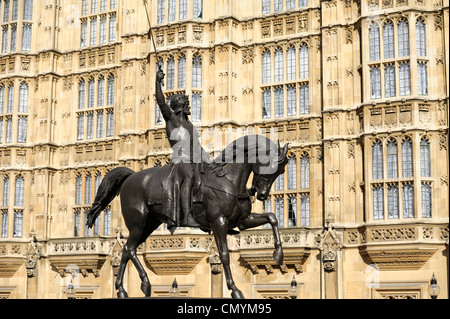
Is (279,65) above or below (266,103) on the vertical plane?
above

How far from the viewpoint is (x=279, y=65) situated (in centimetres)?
2928

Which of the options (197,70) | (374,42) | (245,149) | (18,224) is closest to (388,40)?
(374,42)

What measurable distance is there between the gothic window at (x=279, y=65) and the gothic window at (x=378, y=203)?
252 inches

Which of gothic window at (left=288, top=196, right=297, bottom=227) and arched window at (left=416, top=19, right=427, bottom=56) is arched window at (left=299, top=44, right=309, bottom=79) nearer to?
arched window at (left=416, top=19, right=427, bottom=56)

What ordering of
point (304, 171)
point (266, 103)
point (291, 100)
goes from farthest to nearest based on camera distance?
point (266, 103) < point (291, 100) < point (304, 171)

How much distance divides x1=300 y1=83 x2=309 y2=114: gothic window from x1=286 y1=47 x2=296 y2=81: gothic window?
61 cm

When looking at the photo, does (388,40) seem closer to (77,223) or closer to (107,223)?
(107,223)

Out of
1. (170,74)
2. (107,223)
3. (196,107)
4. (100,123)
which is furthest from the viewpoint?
(100,123)

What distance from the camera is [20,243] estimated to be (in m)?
32.8

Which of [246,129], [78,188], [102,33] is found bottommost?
[78,188]

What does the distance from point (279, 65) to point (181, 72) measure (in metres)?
4.30

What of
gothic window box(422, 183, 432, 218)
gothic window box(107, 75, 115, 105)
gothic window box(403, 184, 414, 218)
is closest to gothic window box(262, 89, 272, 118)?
gothic window box(403, 184, 414, 218)

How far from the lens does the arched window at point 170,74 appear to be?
30428 millimetres
